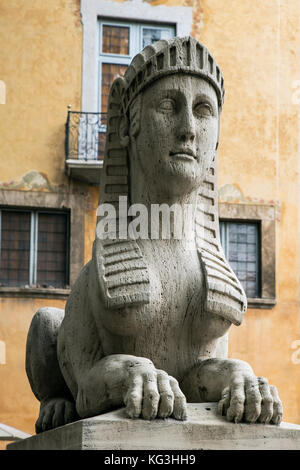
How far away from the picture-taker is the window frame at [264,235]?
21.2 meters

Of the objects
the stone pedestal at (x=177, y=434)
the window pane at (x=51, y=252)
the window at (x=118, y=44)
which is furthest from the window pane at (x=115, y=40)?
the stone pedestal at (x=177, y=434)

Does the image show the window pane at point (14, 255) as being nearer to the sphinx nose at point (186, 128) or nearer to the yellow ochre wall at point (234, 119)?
the yellow ochre wall at point (234, 119)

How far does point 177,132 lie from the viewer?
581 centimetres

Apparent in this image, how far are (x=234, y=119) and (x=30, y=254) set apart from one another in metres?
4.90

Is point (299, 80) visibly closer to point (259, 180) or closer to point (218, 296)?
point (259, 180)

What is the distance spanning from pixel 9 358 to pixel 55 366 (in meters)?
13.4

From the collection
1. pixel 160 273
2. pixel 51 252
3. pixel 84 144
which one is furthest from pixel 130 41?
pixel 160 273

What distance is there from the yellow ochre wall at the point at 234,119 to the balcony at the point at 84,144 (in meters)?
0.20

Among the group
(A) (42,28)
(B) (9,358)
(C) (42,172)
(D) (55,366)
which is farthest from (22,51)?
(D) (55,366)

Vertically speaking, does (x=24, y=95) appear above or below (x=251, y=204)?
above

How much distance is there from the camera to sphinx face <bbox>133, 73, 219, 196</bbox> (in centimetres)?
Result: 581

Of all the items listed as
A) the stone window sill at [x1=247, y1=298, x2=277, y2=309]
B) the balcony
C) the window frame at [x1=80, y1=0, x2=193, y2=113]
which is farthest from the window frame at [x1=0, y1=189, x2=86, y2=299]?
the stone window sill at [x1=247, y1=298, x2=277, y2=309]

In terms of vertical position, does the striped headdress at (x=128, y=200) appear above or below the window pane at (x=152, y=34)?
below

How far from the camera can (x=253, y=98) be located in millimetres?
22203
